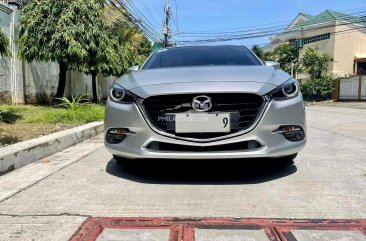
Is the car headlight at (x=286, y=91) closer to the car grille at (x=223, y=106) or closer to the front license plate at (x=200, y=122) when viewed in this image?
the car grille at (x=223, y=106)

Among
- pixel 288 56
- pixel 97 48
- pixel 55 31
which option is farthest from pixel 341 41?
pixel 55 31

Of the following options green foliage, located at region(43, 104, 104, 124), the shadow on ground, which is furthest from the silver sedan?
green foliage, located at region(43, 104, 104, 124)

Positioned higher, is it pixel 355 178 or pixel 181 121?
pixel 181 121

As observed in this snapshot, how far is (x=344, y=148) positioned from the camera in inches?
234

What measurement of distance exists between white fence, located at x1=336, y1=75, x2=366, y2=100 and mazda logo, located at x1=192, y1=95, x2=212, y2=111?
27.8m

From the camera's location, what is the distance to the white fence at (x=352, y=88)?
28.8 metres

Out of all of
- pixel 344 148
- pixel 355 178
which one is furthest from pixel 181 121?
pixel 344 148

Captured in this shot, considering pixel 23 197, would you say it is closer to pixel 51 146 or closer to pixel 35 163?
pixel 35 163

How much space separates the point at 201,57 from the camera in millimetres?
5074

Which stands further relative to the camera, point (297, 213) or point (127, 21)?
point (127, 21)

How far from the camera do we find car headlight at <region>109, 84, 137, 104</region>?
149 inches

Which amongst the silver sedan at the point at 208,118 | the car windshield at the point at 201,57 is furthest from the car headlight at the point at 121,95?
the car windshield at the point at 201,57

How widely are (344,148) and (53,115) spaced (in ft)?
17.5

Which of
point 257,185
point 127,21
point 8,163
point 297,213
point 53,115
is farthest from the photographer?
point 127,21
